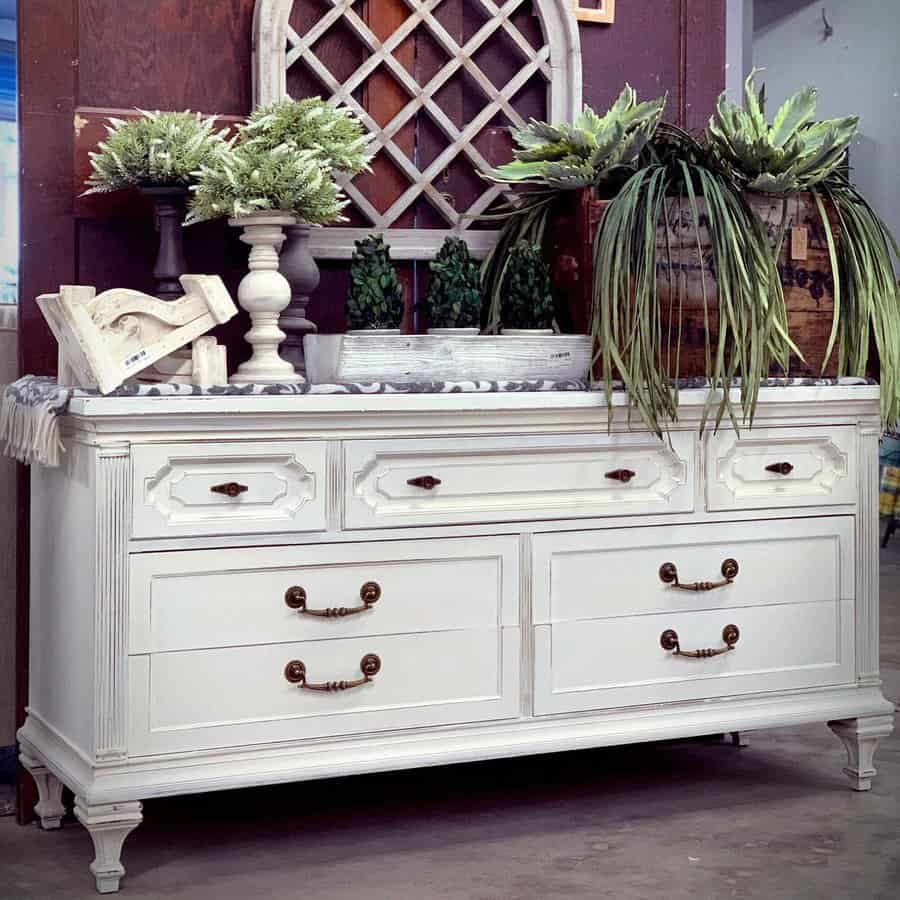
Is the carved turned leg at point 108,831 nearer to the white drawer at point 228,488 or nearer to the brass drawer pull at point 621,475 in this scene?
the white drawer at point 228,488

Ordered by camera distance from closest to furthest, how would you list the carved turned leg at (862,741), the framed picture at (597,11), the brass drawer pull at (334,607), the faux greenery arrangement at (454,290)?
the brass drawer pull at (334,607) < the faux greenery arrangement at (454,290) < the carved turned leg at (862,741) < the framed picture at (597,11)

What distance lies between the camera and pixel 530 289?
2.71 m

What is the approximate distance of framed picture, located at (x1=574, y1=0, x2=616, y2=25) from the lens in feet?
10.1

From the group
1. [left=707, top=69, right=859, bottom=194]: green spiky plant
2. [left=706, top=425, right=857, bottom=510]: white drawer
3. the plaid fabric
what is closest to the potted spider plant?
[left=707, top=69, right=859, bottom=194]: green spiky plant

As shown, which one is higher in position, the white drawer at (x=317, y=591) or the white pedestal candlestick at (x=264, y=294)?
the white pedestal candlestick at (x=264, y=294)

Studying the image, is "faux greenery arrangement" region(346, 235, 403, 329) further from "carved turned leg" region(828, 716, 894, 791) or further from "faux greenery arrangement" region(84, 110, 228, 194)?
"carved turned leg" region(828, 716, 894, 791)

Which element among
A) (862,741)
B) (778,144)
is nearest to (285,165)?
(778,144)

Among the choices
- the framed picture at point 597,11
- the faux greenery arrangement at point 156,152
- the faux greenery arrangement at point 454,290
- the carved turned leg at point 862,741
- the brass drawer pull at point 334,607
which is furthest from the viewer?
the framed picture at point 597,11

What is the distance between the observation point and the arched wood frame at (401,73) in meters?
2.75

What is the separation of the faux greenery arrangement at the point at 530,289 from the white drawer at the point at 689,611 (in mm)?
429

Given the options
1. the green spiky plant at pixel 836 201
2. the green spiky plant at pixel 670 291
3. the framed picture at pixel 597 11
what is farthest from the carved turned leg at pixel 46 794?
the framed picture at pixel 597 11

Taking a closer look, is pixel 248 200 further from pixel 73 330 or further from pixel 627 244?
pixel 627 244

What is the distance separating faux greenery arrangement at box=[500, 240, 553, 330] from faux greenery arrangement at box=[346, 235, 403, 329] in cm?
26

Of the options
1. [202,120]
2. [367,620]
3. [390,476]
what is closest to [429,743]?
[367,620]
